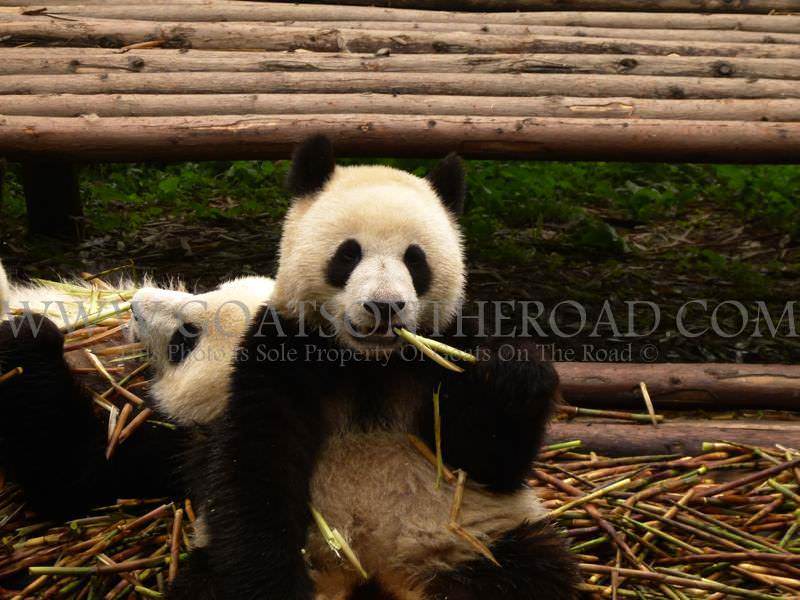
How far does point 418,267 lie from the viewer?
2.94 m

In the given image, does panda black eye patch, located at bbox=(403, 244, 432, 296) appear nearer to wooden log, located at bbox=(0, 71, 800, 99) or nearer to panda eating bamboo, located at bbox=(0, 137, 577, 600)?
panda eating bamboo, located at bbox=(0, 137, 577, 600)

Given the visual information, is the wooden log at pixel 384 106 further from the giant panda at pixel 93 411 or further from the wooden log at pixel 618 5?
the wooden log at pixel 618 5

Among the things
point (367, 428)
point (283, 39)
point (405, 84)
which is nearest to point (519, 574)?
point (367, 428)

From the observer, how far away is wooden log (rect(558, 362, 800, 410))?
4.40 meters

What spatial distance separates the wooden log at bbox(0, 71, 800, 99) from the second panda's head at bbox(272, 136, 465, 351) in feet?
5.79

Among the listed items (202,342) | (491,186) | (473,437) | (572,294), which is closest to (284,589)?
(473,437)

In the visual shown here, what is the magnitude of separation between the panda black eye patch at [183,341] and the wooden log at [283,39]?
257 centimetres

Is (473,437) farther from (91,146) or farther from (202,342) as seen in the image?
(91,146)

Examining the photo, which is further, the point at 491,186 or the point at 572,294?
the point at 491,186

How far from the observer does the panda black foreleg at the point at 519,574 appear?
2707 millimetres

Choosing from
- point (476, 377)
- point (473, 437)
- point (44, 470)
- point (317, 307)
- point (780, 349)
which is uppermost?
point (317, 307)

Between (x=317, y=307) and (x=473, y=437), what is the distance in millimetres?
641

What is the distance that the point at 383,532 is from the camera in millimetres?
2859

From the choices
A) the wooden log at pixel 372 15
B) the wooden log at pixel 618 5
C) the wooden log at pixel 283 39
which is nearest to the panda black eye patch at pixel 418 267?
the wooden log at pixel 283 39
